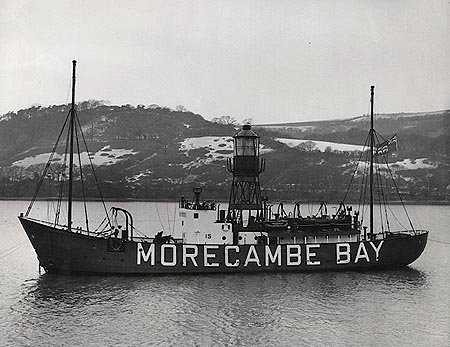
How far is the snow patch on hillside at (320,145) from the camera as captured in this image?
127 meters

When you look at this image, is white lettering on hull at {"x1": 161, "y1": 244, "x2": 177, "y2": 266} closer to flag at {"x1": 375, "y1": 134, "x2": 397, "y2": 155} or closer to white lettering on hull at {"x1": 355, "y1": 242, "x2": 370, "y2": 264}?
white lettering on hull at {"x1": 355, "y1": 242, "x2": 370, "y2": 264}

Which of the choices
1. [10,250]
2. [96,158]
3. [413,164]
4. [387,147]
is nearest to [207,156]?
[96,158]

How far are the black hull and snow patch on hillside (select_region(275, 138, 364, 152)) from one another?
99965 mm

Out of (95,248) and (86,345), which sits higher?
(95,248)

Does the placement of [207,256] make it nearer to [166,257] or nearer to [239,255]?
[239,255]

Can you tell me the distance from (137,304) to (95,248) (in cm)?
456

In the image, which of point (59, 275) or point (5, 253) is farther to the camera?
point (5, 253)

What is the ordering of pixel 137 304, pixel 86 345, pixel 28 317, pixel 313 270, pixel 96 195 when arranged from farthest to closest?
pixel 96 195 → pixel 313 270 → pixel 137 304 → pixel 28 317 → pixel 86 345

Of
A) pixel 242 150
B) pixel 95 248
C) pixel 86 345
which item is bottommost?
pixel 86 345

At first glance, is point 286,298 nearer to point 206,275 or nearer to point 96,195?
point 206,275

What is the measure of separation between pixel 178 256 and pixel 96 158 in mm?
103201

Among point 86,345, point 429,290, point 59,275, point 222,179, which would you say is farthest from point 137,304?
point 222,179

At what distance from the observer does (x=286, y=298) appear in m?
23.0

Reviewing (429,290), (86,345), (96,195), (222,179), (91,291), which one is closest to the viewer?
(86,345)
